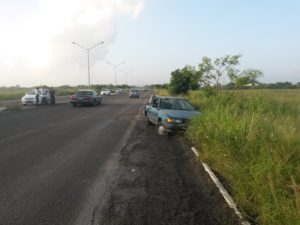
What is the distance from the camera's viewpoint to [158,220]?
529 cm

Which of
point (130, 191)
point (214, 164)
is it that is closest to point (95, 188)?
point (130, 191)

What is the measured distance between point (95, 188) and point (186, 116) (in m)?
8.09

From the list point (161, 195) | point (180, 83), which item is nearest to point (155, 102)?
point (161, 195)

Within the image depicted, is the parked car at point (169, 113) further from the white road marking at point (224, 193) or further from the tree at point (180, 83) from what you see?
the tree at point (180, 83)

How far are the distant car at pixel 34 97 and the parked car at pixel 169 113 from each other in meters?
23.4

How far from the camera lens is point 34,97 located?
127ft

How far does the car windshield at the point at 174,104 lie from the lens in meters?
16.4

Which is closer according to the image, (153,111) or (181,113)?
(181,113)

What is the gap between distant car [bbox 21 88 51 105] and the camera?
127 ft

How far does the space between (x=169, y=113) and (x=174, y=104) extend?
1.88 m

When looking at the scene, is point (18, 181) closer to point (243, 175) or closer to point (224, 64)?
point (243, 175)

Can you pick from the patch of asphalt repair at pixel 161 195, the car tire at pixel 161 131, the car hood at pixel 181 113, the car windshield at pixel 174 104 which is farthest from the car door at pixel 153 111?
the patch of asphalt repair at pixel 161 195

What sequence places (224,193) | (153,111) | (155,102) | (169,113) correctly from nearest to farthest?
(224,193)
(169,113)
(153,111)
(155,102)

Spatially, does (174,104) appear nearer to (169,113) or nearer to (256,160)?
(169,113)
